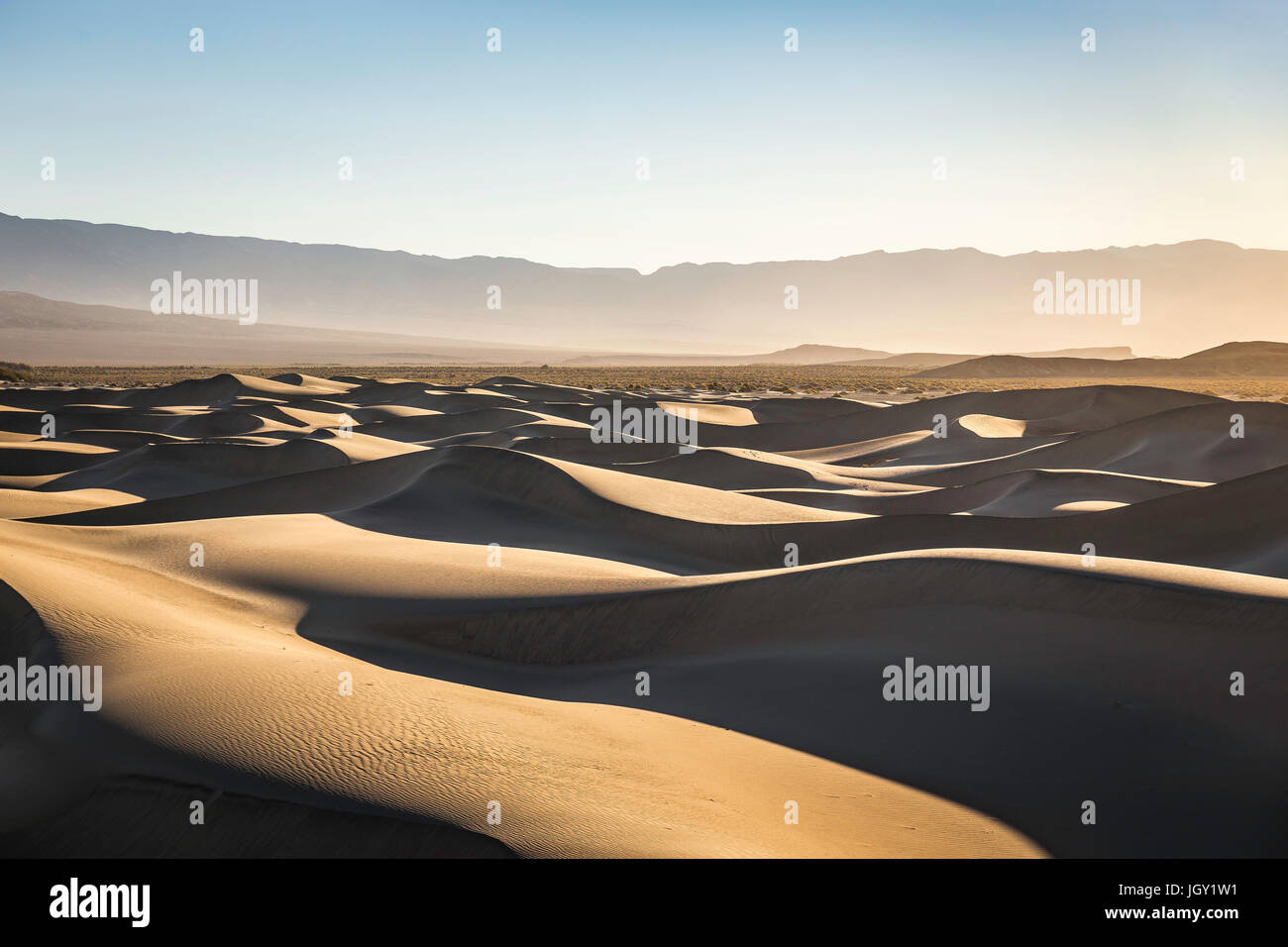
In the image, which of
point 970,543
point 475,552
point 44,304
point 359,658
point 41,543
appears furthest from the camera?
point 44,304

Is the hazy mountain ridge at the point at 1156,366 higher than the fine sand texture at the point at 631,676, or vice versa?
the hazy mountain ridge at the point at 1156,366

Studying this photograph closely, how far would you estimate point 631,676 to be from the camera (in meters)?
6.12

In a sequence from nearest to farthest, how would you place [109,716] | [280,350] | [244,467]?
1. [109,716]
2. [244,467]
3. [280,350]

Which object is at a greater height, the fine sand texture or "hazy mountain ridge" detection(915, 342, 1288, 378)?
"hazy mountain ridge" detection(915, 342, 1288, 378)

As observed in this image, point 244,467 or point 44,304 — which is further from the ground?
point 44,304

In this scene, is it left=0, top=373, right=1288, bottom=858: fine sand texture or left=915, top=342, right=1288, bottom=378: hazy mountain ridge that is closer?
left=0, top=373, right=1288, bottom=858: fine sand texture

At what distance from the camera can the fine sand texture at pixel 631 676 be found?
336 centimetres

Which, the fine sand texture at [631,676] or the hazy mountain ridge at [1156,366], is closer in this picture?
the fine sand texture at [631,676]

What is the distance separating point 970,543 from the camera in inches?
379

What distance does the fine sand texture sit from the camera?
3.36 metres

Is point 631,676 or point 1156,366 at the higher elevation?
point 1156,366
